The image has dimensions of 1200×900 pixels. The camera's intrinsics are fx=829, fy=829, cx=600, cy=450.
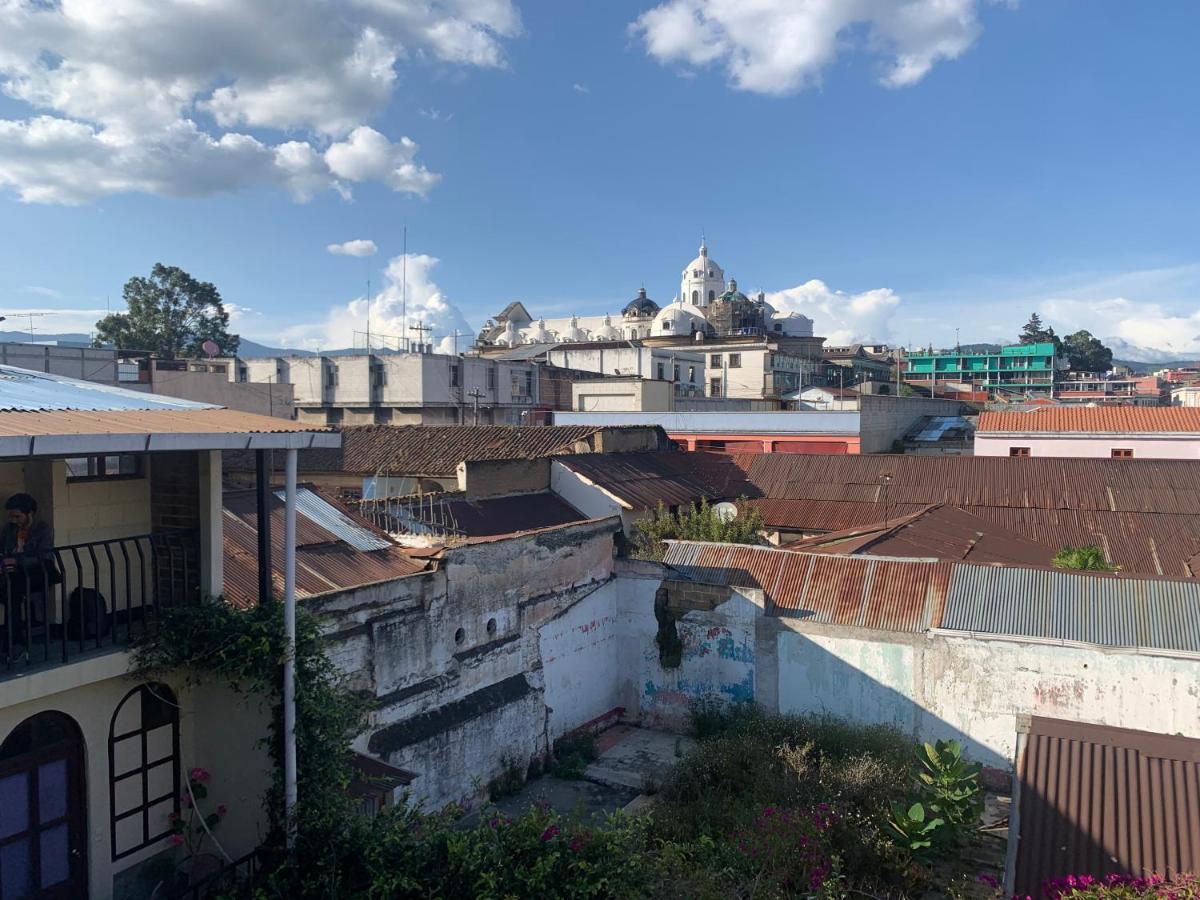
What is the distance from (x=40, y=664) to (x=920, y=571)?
1195 centimetres

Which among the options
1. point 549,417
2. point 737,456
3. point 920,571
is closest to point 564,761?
point 920,571

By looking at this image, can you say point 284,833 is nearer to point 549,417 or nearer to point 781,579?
point 781,579

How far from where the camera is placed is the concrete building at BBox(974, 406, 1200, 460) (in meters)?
28.6

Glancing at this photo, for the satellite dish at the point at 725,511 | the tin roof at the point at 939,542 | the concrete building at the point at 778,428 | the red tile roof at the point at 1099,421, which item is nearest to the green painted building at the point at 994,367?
the red tile roof at the point at 1099,421

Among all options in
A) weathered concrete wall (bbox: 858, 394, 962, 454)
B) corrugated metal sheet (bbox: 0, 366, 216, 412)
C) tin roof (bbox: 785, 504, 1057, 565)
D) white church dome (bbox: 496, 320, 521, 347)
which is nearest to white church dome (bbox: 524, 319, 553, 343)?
white church dome (bbox: 496, 320, 521, 347)

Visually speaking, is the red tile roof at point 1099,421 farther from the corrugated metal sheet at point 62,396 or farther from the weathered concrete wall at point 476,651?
the corrugated metal sheet at point 62,396

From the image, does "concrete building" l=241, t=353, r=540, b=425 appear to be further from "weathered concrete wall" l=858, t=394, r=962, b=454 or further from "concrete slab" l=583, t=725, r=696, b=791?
"concrete slab" l=583, t=725, r=696, b=791

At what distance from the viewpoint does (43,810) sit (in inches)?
229

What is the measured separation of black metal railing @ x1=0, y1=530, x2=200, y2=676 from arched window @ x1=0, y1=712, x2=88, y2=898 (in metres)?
0.54

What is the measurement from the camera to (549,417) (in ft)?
123

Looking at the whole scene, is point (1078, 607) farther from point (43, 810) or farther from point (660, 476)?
point (43, 810)

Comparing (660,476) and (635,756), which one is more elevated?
(660,476)

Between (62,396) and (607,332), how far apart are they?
230 feet

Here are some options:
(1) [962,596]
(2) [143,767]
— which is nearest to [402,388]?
(1) [962,596]
